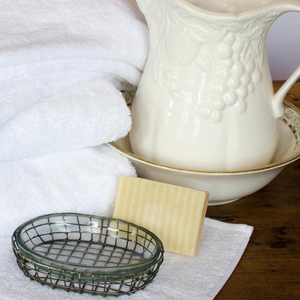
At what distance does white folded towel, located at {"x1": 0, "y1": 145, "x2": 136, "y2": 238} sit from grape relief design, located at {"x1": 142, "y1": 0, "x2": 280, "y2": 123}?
95mm

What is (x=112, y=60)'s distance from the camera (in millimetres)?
487

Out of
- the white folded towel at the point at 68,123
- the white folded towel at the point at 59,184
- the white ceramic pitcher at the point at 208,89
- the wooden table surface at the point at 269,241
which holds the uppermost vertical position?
the white ceramic pitcher at the point at 208,89

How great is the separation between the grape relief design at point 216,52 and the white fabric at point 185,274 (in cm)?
11

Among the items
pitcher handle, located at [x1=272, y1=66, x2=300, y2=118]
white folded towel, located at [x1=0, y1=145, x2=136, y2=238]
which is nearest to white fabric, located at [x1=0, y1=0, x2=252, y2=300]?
white folded towel, located at [x1=0, y1=145, x2=136, y2=238]

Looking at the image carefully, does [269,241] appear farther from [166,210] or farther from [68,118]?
[68,118]

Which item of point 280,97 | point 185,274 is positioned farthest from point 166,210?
point 280,97

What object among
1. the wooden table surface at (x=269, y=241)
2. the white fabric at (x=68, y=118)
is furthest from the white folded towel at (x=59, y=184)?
the wooden table surface at (x=269, y=241)

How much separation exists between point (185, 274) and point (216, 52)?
7.5 inches

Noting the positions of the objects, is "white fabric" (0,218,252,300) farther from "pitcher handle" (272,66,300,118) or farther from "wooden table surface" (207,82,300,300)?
"pitcher handle" (272,66,300,118)

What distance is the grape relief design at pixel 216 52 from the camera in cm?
41

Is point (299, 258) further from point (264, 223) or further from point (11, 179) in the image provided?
point (11, 179)

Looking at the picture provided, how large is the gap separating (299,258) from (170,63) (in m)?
0.21

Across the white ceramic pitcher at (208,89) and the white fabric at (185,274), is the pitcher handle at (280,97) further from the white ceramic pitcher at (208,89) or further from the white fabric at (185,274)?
the white fabric at (185,274)

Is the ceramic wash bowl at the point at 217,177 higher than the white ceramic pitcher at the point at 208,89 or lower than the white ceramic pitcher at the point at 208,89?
lower
